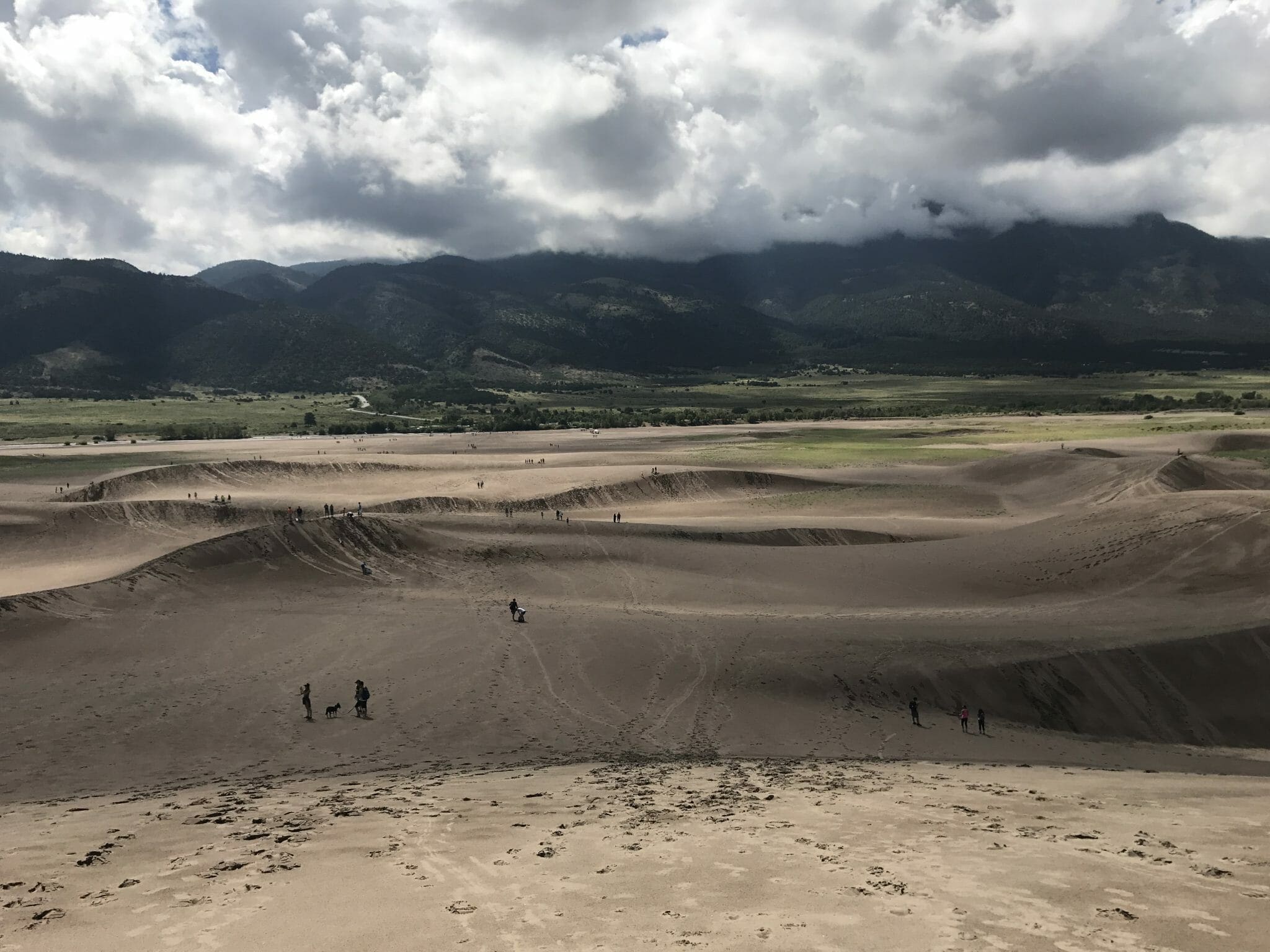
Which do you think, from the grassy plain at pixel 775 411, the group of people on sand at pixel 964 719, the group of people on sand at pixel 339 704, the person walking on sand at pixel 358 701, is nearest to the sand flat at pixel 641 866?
the group of people on sand at pixel 339 704

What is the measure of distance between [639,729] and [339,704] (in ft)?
22.4

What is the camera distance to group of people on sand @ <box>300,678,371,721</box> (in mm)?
19469

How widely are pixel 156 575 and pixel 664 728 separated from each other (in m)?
19.7

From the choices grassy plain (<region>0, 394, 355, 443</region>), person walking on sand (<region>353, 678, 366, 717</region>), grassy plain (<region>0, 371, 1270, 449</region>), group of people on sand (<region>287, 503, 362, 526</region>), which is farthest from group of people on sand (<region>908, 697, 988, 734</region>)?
grassy plain (<region>0, 394, 355, 443</region>)

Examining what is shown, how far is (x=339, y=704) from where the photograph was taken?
1991 cm

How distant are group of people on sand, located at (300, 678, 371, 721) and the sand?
11.7 inches

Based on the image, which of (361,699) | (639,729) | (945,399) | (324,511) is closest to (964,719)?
(639,729)

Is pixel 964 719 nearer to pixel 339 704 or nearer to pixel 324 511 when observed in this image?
pixel 339 704

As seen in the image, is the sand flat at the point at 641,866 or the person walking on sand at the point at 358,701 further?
the person walking on sand at the point at 358,701

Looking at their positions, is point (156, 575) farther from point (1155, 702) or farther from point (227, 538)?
point (1155, 702)

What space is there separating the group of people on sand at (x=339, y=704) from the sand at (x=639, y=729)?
30 cm

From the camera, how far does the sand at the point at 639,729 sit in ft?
29.9

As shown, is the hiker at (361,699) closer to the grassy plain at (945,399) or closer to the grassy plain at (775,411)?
the grassy plain at (775,411)

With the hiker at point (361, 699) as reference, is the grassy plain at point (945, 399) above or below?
above
